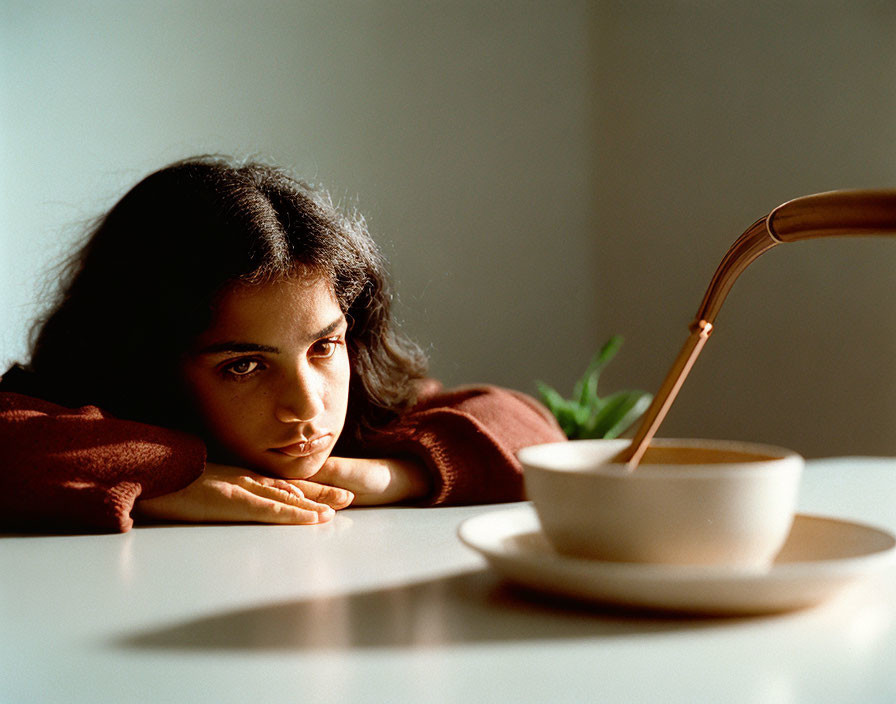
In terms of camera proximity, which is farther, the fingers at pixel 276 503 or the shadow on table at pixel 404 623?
the fingers at pixel 276 503

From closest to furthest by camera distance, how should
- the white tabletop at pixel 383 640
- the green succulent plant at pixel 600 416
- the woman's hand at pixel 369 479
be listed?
the white tabletop at pixel 383 640 < the woman's hand at pixel 369 479 < the green succulent plant at pixel 600 416

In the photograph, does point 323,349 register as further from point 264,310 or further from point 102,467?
point 102,467

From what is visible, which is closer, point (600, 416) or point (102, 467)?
point (102, 467)

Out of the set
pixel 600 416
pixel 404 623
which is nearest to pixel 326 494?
pixel 404 623

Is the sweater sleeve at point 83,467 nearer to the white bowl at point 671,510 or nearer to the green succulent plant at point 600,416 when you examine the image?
the white bowl at point 671,510

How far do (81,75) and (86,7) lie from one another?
12 centimetres

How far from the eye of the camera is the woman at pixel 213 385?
2.36 ft

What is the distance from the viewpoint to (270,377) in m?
0.77

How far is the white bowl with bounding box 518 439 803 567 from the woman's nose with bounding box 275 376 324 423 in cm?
35

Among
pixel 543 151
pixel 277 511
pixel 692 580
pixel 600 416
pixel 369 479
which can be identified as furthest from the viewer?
pixel 543 151

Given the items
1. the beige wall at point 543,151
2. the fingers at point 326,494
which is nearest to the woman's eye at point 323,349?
the fingers at point 326,494

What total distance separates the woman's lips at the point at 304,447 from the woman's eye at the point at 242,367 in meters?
0.06

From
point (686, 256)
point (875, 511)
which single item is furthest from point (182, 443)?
point (686, 256)

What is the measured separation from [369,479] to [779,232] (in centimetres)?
44
